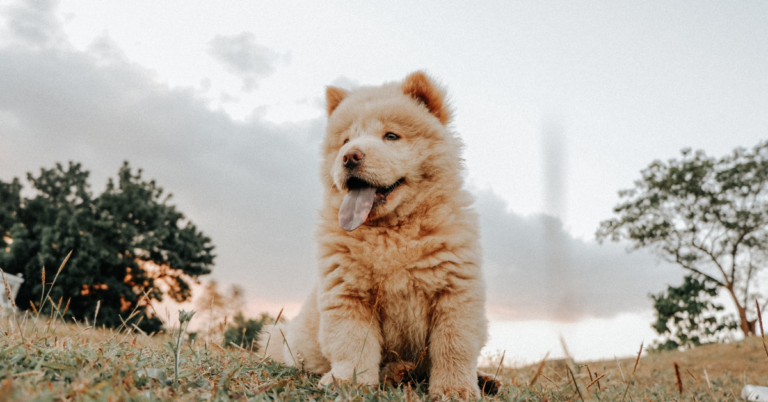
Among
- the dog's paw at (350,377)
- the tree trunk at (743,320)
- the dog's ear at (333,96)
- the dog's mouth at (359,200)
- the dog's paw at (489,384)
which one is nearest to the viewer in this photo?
the dog's paw at (350,377)

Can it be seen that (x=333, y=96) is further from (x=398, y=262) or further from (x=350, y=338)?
(x=350, y=338)

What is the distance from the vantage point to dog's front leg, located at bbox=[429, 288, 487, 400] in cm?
337

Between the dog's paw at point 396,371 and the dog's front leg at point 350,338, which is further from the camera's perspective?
the dog's paw at point 396,371

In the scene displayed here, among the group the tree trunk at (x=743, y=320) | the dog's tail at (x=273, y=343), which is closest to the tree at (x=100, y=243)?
the dog's tail at (x=273, y=343)

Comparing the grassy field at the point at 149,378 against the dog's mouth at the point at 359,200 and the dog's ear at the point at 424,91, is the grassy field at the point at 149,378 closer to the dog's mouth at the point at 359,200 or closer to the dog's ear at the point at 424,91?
the dog's mouth at the point at 359,200

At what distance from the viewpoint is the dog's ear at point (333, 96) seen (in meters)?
4.66

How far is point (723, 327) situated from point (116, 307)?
118 ft

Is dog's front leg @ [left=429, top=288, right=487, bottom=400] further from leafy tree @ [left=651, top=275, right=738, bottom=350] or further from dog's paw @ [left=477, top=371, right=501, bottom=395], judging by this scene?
leafy tree @ [left=651, top=275, right=738, bottom=350]

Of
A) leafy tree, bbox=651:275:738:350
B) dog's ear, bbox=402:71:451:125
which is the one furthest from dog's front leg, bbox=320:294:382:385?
leafy tree, bbox=651:275:738:350

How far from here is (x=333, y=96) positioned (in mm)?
4656

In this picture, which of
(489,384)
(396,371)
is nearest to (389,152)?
(396,371)

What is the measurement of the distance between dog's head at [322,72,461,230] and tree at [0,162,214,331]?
27037mm

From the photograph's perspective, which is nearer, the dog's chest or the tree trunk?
the dog's chest

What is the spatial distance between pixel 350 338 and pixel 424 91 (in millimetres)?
2351
